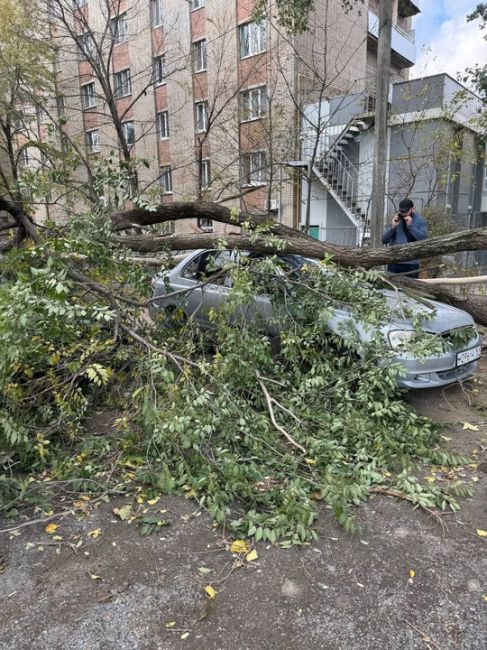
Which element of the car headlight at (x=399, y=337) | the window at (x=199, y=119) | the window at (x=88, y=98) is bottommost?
the car headlight at (x=399, y=337)

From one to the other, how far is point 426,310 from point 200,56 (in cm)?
1791

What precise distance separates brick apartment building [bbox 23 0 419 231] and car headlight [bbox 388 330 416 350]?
6.33m

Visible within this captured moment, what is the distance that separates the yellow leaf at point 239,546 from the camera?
7.75ft

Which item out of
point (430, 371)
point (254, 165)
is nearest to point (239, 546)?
point (430, 371)

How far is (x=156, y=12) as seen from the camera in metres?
18.3

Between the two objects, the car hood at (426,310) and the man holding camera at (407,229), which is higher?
the man holding camera at (407,229)

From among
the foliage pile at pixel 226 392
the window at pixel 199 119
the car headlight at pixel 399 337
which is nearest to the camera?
the foliage pile at pixel 226 392

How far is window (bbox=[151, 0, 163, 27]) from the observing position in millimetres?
17894

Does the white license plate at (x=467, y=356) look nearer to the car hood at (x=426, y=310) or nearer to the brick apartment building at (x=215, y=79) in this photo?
the car hood at (x=426, y=310)

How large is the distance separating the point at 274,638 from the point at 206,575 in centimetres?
48

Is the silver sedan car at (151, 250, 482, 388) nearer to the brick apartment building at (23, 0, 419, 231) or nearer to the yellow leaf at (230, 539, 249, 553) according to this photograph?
the yellow leaf at (230, 539, 249, 553)

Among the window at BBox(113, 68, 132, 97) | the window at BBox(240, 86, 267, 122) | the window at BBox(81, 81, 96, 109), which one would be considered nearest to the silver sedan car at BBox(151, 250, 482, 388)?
the window at BBox(240, 86, 267, 122)

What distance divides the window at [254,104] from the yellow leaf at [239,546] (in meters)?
12.4

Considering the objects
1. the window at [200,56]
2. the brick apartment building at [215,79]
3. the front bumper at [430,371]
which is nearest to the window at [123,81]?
the brick apartment building at [215,79]
